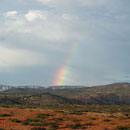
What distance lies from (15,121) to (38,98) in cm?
8577

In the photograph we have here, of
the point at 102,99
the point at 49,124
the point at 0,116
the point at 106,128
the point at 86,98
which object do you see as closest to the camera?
the point at 106,128

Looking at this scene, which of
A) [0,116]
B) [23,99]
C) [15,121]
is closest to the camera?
[15,121]

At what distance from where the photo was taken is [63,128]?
970 inches

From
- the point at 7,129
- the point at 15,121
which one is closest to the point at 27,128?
the point at 7,129

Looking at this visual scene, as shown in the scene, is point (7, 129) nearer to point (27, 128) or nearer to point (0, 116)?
point (27, 128)

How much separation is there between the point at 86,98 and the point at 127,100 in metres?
28.6

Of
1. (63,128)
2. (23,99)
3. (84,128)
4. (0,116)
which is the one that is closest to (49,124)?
(63,128)

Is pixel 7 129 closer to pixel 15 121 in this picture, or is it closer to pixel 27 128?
pixel 27 128

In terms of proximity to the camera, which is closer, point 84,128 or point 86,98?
point 84,128

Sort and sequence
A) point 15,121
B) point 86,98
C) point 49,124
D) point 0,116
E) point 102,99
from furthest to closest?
point 102,99
point 86,98
point 0,116
point 15,121
point 49,124

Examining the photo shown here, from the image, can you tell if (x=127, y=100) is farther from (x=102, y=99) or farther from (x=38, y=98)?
(x=38, y=98)

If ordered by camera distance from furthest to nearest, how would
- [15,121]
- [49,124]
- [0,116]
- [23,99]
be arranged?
[23,99] < [0,116] < [15,121] < [49,124]

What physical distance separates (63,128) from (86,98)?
130109 mm

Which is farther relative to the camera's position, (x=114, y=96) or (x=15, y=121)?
(x=114, y=96)
